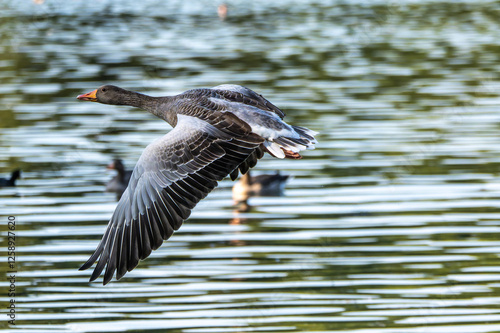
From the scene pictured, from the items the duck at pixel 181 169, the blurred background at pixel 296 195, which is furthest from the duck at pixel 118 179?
the duck at pixel 181 169

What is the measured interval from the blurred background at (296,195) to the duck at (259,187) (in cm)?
18

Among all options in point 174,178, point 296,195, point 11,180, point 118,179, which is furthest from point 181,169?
point 11,180

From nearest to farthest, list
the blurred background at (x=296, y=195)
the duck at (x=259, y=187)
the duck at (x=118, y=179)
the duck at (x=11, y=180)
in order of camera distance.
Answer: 1. the blurred background at (x=296, y=195)
2. the duck at (x=118, y=179)
3. the duck at (x=259, y=187)
4. the duck at (x=11, y=180)

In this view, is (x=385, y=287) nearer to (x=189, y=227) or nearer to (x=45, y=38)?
(x=189, y=227)

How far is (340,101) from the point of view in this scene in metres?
31.5

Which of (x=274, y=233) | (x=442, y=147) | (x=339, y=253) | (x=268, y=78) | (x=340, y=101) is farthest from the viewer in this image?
(x=268, y=78)

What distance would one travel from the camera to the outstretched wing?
10477 millimetres

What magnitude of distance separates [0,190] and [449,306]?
11.5 meters

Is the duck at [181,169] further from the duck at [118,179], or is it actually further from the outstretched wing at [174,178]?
the duck at [118,179]

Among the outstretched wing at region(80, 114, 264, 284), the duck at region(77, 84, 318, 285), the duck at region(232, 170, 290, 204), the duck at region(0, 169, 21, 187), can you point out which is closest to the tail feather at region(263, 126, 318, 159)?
the duck at region(77, 84, 318, 285)

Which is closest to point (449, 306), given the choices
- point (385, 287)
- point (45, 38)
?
point (385, 287)

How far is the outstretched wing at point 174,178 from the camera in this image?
10.5m

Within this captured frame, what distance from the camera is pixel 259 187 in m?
23.1

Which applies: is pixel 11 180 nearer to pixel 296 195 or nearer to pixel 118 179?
pixel 118 179
